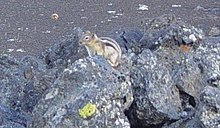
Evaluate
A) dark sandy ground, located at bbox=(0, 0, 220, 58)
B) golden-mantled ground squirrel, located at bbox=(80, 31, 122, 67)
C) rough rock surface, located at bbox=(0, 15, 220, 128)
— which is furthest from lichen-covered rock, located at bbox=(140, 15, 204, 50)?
dark sandy ground, located at bbox=(0, 0, 220, 58)

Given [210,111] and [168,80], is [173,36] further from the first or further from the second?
[210,111]

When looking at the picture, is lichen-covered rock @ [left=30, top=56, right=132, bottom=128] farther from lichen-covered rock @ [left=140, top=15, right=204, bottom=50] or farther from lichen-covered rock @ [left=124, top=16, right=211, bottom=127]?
lichen-covered rock @ [left=140, top=15, right=204, bottom=50]

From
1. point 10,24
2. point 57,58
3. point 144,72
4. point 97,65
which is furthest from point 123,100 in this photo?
point 10,24

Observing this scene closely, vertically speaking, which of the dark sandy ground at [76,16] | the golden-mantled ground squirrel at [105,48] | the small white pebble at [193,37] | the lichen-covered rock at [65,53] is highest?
the small white pebble at [193,37]

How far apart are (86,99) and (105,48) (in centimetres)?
220

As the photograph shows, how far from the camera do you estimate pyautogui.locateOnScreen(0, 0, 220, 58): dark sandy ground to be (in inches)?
374

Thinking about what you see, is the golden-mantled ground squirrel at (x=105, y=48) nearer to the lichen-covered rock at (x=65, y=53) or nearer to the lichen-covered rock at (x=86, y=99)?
the lichen-covered rock at (x=65, y=53)

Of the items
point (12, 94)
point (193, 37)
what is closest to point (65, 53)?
point (12, 94)

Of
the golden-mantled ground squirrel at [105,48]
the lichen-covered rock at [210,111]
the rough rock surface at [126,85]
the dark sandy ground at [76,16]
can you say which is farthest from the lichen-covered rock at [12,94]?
the dark sandy ground at [76,16]

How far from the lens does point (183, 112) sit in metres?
3.48

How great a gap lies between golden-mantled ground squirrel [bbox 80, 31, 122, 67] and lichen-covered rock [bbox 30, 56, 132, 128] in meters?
0.84

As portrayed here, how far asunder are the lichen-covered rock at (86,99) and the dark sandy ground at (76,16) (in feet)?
18.7

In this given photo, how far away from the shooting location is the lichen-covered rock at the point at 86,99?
2.95 m

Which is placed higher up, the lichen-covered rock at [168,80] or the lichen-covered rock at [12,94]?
the lichen-covered rock at [168,80]
